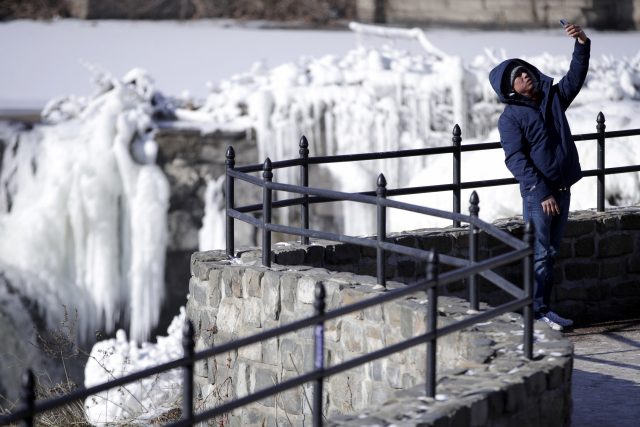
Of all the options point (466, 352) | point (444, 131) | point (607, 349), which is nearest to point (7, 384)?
point (444, 131)

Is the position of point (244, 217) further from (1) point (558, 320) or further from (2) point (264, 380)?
(1) point (558, 320)

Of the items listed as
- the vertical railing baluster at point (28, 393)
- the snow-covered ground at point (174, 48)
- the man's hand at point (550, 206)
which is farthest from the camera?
the snow-covered ground at point (174, 48)

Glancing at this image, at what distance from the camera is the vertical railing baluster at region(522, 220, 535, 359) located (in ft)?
19.4

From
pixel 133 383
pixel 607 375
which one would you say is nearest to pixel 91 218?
pixel 133 383

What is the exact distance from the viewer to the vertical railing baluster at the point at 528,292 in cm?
591

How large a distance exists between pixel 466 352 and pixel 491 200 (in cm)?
673

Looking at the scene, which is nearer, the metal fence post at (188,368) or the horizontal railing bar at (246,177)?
the metal fence post at (188,368)

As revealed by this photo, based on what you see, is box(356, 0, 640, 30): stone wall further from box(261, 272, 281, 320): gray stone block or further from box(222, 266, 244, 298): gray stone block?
box(261, 272, 281, 320): gray stone block

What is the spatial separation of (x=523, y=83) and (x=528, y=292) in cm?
179

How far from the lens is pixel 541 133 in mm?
7445

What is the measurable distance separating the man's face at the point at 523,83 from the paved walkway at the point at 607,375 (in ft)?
5.00

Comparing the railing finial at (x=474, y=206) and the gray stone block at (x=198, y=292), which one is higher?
the railing finial at (x=474, y=206)

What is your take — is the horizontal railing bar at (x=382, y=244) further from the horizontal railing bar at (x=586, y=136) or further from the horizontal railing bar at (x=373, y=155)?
the horizontal railing bar at (x=586, y=136)

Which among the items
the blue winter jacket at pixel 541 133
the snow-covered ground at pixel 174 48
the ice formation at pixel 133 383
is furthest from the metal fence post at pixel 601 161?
the snow-covered ground at pixel 174 48
